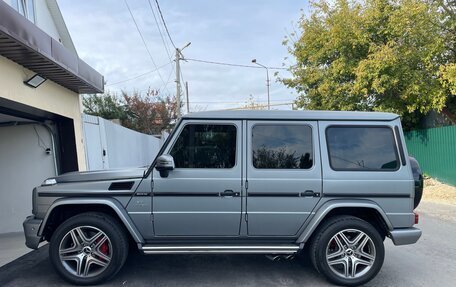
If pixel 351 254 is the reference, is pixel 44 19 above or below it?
above

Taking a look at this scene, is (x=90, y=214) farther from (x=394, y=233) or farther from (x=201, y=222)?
(x=394, y=233)

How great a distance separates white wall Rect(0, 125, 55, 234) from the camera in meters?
8.81

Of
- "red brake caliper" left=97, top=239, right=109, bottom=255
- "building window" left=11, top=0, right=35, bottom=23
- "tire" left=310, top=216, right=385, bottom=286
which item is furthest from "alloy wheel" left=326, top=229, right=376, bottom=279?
"building window" left=11, top=0, right=35, bottom=23

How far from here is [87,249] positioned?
458 centimetres

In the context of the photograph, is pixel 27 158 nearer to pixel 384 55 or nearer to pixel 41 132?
pixel 41 132

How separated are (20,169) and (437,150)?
1340 centimetres

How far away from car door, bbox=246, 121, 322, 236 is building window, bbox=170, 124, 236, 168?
24cm

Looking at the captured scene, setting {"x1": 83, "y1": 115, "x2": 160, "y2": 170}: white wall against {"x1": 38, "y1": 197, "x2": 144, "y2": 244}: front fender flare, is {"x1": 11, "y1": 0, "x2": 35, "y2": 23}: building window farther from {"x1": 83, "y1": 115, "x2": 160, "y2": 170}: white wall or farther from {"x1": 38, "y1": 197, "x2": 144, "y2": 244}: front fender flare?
{"x1": 38, "y1": 197, "x2": 144, "y2": 244}: front fender flare

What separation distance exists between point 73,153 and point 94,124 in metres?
1.74

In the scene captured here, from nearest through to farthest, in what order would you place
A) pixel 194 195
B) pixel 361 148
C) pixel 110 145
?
1. pixel 194 195
2. pixel 361 148
3. pixel 110 145

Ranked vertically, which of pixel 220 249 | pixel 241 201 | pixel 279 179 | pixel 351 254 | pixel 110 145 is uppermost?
pixel 110 145

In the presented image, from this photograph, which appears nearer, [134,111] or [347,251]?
[347,251]

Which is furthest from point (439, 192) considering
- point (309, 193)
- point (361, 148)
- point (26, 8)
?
point (26, 8)

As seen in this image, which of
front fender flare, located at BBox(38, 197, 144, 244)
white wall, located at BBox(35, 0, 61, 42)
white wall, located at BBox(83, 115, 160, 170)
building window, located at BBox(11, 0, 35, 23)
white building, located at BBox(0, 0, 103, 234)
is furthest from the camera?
white wall, located at BBox(83, 115, 160, 170)
